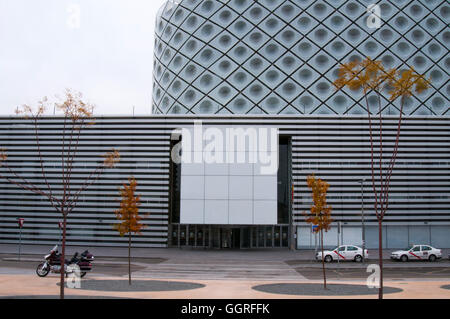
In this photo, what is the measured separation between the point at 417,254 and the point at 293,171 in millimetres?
14731

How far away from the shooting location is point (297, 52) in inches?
2073

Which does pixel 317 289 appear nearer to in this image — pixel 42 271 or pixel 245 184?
Answer: pixel 42 271

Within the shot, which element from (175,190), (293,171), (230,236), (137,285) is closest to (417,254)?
(293,171)

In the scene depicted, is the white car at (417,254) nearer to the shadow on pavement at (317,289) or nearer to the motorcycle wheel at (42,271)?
the shadow on pavement at (317,289)

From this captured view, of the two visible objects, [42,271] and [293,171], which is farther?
[293,171]

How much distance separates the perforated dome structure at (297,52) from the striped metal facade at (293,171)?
25.5ft

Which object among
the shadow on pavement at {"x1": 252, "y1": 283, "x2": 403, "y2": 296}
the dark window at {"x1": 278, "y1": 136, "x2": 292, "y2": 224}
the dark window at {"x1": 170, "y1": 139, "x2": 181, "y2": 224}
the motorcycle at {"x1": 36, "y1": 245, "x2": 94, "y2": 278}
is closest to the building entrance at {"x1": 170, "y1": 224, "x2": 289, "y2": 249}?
the dark window at {"x1": 170, "y1": 139, "x2": 181, "y2": 224}

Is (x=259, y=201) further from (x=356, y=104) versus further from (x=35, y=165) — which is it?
(x=35, y=165)

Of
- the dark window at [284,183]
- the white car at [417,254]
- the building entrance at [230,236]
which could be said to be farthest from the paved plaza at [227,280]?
the dark window at [284,183]

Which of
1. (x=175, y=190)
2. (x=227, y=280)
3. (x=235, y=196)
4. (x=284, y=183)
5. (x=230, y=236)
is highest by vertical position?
(x=284, y=183)

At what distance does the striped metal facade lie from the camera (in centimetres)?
4334

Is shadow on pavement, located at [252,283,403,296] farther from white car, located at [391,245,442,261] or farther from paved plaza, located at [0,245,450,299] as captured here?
white car, located at [391,245,442,261]

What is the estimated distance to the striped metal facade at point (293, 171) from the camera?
43.3m

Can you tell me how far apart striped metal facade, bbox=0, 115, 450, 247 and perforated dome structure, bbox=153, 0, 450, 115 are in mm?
7772
